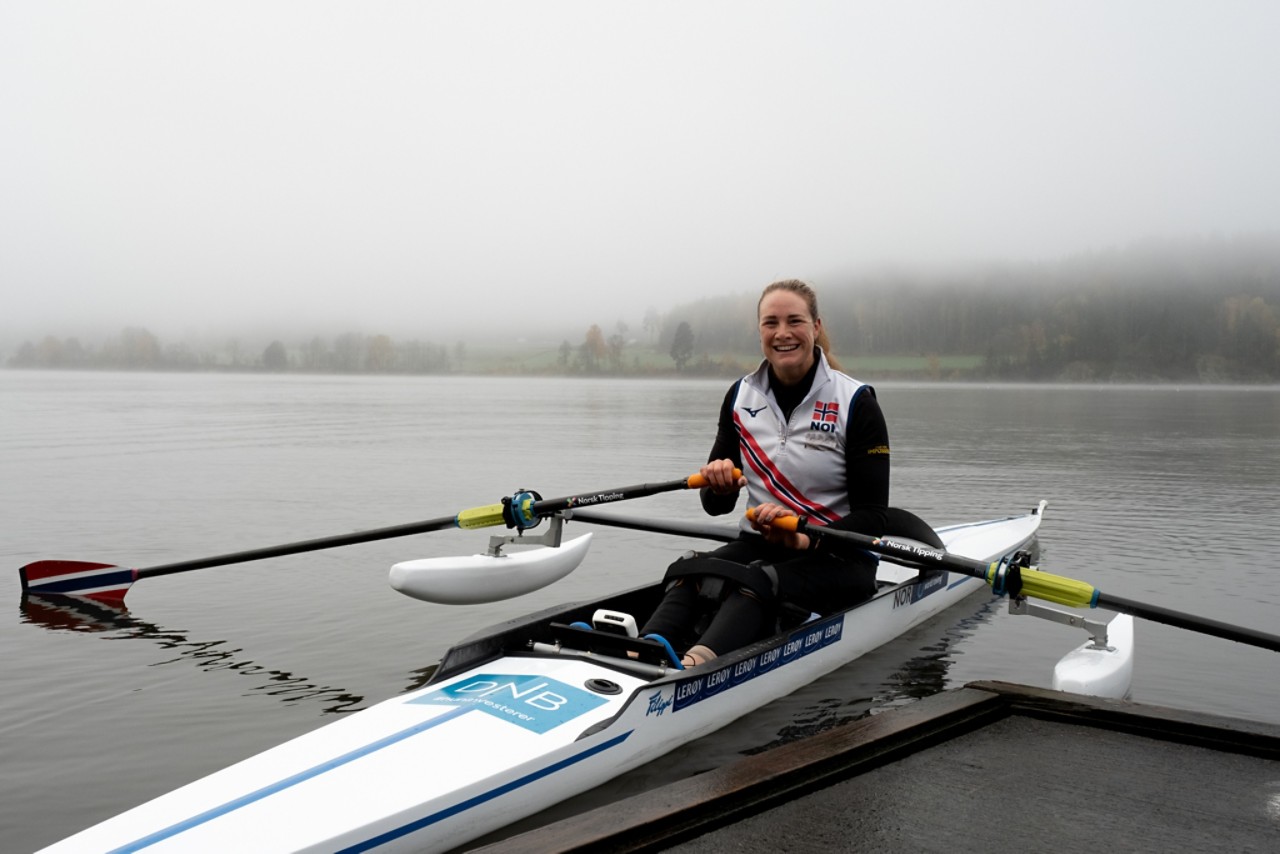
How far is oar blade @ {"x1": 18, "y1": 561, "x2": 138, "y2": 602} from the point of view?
9.22m

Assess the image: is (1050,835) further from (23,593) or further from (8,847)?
(23,593)

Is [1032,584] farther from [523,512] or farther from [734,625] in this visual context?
[523,512]

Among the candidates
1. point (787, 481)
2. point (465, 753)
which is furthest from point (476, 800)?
point (787, 481)

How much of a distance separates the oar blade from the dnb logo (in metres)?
5.62

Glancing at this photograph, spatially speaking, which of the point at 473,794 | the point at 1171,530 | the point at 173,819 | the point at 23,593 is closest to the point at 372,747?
the point at 473,794

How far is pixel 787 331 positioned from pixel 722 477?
1.09 metres

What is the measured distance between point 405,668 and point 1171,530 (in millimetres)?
11750

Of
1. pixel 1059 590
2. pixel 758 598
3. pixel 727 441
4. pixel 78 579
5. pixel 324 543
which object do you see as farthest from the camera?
pixel 78 579

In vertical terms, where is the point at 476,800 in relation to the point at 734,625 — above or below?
below

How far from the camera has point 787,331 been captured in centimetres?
636

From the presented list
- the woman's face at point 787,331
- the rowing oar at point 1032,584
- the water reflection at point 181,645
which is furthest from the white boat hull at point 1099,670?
the water reflection at point 181,645

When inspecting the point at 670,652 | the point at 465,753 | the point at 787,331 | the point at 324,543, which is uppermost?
the point at 787,331

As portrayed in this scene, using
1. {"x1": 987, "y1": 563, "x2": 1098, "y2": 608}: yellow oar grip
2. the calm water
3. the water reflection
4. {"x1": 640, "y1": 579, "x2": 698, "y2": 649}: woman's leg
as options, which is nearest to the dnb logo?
the calm water

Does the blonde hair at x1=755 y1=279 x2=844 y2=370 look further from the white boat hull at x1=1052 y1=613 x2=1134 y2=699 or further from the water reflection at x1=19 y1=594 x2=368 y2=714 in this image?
the water reflection at x1=19 y1=594 x2=368 y2=714
